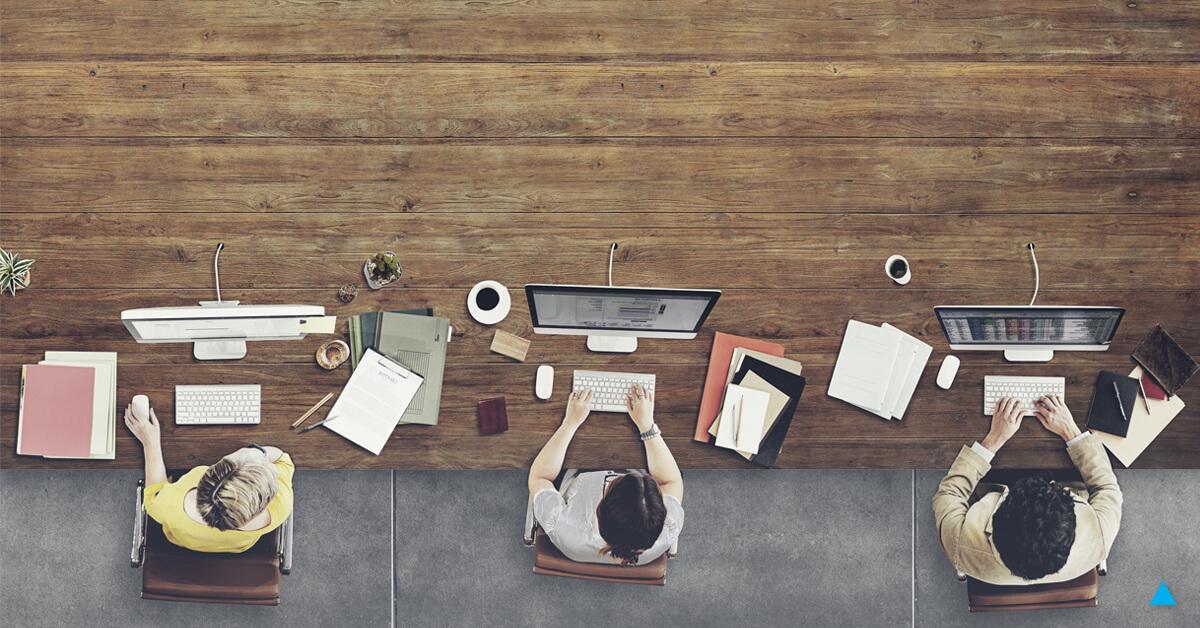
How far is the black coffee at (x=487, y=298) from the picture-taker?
216 centimetres

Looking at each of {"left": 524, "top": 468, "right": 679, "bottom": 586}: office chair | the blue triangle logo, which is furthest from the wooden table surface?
the blue triangle logo

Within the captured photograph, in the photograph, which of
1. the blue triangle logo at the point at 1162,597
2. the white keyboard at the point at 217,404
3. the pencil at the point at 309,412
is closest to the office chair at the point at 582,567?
the pencil at the point at 309,412

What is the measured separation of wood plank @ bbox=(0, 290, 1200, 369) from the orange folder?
0.04 m

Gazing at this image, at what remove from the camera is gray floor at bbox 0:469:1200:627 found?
2463 mm

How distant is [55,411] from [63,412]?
29 mm

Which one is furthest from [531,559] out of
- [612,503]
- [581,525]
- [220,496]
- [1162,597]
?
[1162,597]

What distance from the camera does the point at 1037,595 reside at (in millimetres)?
2275

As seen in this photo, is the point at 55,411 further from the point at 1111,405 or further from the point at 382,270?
the point at 1111,405

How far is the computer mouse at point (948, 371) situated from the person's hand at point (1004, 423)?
22 centimetres

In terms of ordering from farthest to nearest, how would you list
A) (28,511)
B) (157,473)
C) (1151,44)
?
(28,511), (1151,44), (157,473)

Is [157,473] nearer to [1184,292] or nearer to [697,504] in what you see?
[697,504]

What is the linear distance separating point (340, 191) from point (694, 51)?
4.65 feet

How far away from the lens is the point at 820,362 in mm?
2191

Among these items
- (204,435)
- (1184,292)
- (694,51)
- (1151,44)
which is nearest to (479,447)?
(204,435)
